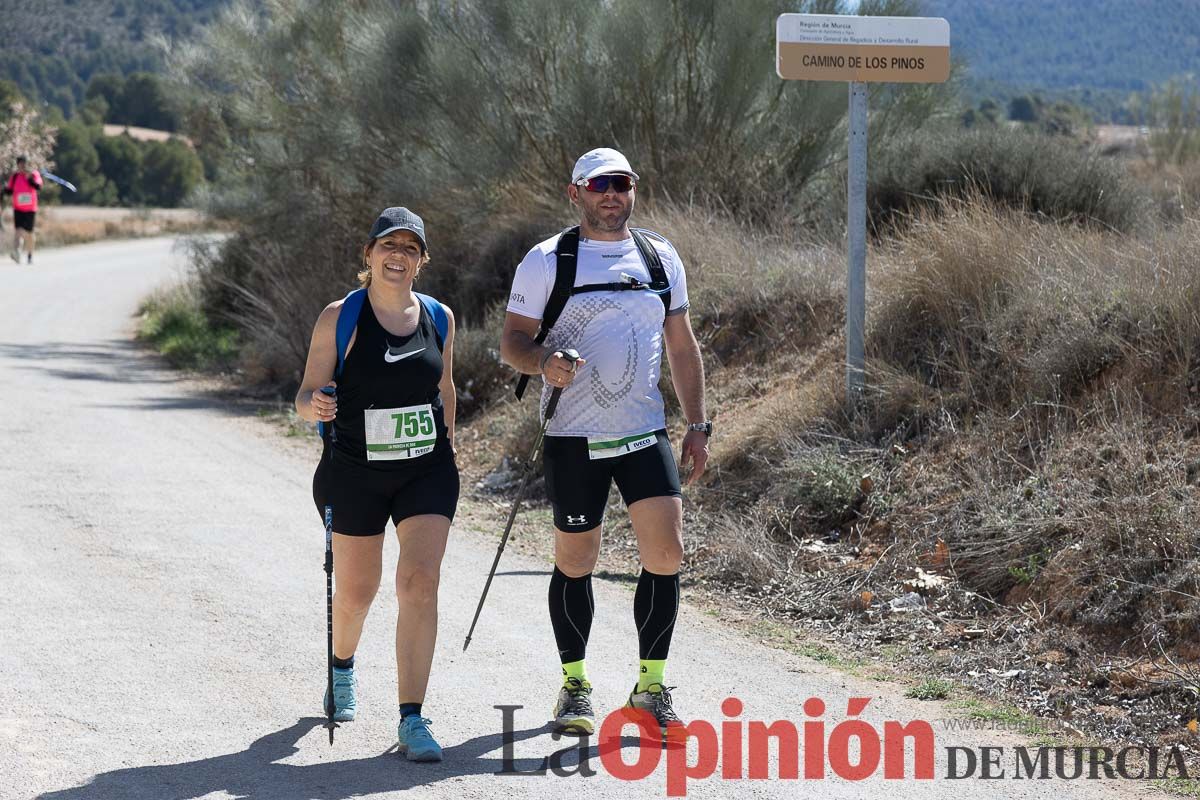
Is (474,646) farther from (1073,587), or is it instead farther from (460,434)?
(460,434)

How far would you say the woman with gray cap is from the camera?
4.84 meters

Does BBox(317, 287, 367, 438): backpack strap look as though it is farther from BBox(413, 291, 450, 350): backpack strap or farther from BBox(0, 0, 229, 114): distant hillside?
BBox(0, 0, 229, 114): distant hillside

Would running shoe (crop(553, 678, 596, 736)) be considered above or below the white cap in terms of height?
below

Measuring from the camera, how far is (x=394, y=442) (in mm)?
4867

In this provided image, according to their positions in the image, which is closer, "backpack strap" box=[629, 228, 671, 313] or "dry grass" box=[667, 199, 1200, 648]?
"backpack strap" box=[629, 228, 671, 313]

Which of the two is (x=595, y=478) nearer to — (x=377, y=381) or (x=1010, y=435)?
(x=377, y=381)

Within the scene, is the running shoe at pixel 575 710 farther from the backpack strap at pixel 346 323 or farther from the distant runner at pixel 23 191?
the distant runner at pixel 23 191

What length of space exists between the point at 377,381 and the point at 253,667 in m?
1.72

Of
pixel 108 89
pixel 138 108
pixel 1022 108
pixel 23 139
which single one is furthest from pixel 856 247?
pixel 108 89

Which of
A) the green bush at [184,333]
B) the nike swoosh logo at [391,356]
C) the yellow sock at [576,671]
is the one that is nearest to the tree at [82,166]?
the green bush at [184,333]

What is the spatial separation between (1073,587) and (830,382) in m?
3.00

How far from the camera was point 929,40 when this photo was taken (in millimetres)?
8602

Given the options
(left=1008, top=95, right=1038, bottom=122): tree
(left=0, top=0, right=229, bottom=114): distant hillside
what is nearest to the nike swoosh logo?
(left=1008, top=95, right=1038, bottom=122): tree

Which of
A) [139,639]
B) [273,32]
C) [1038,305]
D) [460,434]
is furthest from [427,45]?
[139,639]
